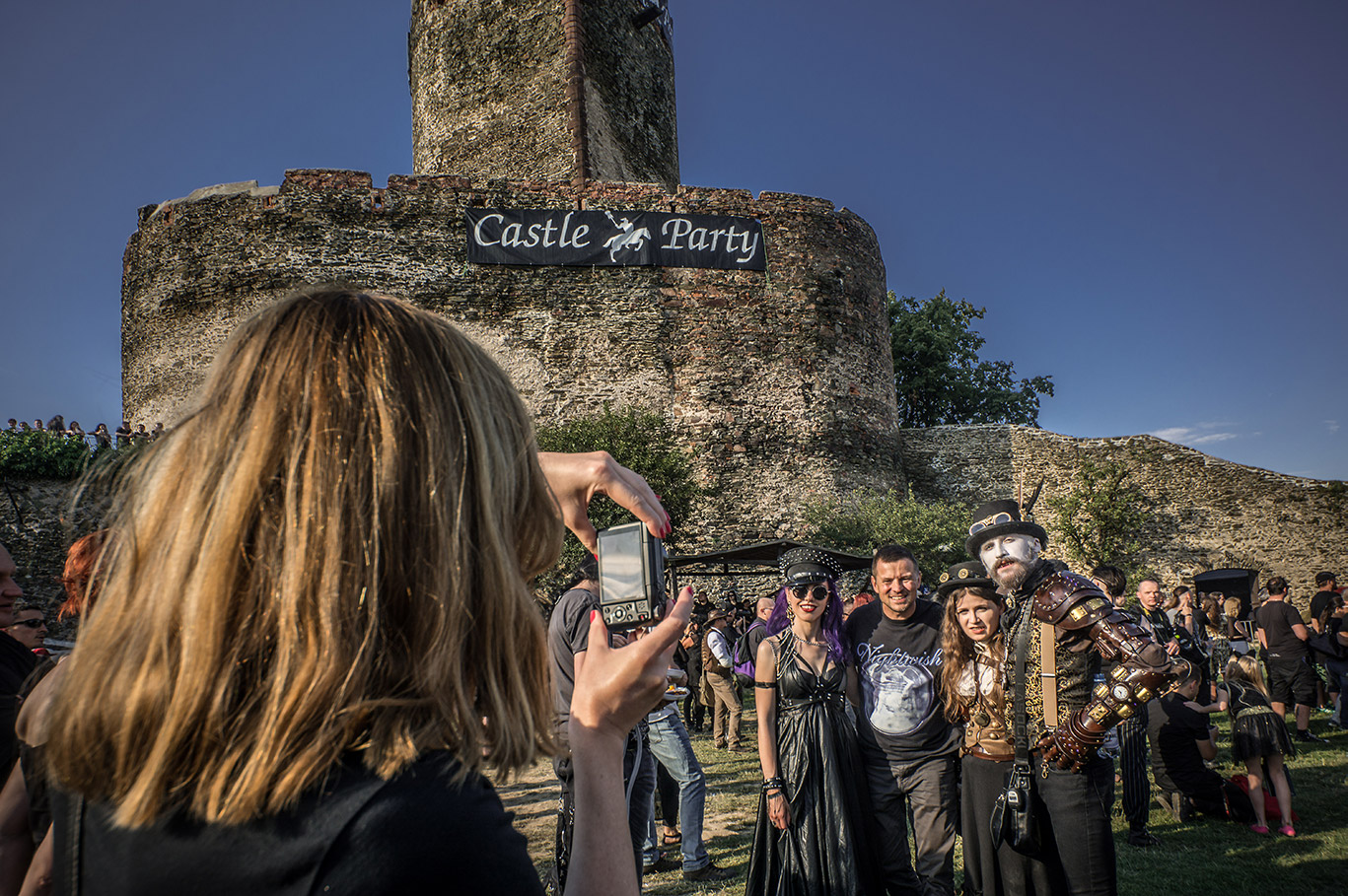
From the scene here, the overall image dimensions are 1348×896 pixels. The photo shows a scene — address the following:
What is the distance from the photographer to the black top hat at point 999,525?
11.0 feet

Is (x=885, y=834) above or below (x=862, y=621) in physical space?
below

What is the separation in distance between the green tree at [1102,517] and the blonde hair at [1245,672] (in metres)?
15.2

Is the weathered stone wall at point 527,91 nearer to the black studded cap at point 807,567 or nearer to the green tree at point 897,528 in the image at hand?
the green tree at point 897,528

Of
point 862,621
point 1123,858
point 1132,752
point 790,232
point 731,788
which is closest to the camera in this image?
point 862,621

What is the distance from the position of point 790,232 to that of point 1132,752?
15673 millimetres

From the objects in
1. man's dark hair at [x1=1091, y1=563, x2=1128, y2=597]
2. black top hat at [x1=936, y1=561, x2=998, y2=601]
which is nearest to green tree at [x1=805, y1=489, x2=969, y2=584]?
man's dark hair at [x1=1091, y1=563, x2=1128, y2=597]

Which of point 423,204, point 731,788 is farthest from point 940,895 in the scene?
point 423,204

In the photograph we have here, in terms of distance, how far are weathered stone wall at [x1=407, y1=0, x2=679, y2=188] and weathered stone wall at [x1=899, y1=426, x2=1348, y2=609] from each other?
10.6 meters

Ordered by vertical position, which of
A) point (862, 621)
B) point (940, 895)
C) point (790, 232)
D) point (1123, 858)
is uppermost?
point (790, 232)

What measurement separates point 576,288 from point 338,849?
18.0 meters

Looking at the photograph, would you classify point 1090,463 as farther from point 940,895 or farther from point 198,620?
point 198,620

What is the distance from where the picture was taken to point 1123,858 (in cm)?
513

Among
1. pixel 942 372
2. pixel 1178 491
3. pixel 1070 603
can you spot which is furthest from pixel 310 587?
pixel 942 372

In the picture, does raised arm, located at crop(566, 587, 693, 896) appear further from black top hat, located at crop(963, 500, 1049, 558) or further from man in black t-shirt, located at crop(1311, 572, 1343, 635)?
man in black t-shirt, located at crop(1311, 572, 1343, 635)
